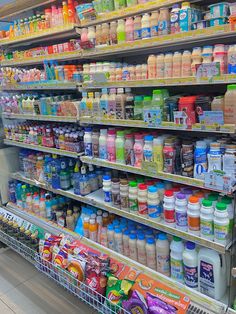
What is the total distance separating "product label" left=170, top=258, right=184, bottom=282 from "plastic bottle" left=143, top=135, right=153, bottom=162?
72 cm

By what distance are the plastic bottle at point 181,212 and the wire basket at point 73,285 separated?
24.7 inches

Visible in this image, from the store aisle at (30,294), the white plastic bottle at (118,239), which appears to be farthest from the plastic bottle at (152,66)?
the store aisle at (30,294)

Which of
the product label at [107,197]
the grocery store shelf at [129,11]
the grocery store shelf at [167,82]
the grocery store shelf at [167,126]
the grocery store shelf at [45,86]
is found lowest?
the product label at [107,197]

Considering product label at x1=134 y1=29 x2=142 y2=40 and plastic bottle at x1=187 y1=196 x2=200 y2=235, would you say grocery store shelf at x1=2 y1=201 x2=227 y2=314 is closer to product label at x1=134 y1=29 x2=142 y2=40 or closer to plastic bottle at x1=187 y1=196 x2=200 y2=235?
plastic bottle at x1=187 y1=196 x2=200 y2=235

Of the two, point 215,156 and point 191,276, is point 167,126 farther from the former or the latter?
point 191,276

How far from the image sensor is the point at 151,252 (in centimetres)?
210

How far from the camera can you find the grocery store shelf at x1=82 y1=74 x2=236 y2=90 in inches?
60.1

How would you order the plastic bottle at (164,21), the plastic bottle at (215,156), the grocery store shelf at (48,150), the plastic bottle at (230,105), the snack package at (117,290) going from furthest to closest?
the grocery store shelf at (48,150) → the snack package at (117,290) → the plastic bottle at (164,21) → the plastic bottle at (215,156) → the plastic bottle at (230,105)

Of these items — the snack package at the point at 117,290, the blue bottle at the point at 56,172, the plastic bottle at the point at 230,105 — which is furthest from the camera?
the blue bottle at the point at 56,172

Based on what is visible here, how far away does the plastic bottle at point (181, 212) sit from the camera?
72.8 inches

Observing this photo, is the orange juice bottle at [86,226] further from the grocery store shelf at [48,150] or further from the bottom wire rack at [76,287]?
the grocery store shelf at [48,150]

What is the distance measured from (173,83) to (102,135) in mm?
762

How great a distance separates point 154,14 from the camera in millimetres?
1785

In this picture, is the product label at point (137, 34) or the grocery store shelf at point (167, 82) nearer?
the grocery store shelf at point (167, 82)
